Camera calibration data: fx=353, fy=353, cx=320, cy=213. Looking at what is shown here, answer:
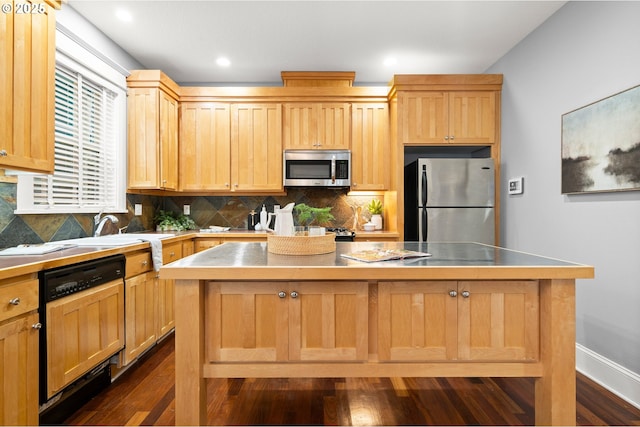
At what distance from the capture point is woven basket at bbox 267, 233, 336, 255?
70.7 inches

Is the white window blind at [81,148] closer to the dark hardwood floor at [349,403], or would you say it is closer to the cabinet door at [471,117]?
the dark hardwood floor at [349,403]

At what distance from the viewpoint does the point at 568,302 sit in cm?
153

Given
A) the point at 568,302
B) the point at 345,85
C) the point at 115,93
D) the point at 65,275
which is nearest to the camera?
the point at 568,302

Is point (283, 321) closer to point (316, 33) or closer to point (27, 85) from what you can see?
point (27, 85)

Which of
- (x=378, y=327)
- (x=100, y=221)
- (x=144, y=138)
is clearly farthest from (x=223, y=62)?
(x=378, y=327)

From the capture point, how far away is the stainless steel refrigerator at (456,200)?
3705mm

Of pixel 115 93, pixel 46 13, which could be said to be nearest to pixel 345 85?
pixel 115 93

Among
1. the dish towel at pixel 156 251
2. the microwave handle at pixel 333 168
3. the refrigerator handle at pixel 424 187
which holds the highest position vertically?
the microwave handle at pixel 333 168

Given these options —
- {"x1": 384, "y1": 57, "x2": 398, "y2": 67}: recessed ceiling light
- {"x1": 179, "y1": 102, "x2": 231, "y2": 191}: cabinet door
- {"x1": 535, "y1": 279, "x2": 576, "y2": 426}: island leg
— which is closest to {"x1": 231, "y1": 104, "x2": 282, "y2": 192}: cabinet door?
{"x1": 179, "y1": 102, "x2": 231, "y2": 191}: cabinet door

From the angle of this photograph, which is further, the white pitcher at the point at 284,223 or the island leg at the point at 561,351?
the white pitcher at the point at 284,223

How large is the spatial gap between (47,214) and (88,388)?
130 centimetres

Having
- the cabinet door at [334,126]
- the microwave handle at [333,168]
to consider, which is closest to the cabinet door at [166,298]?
the microwave handle at [333,168]

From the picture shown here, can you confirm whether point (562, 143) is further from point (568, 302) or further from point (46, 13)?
point (46, 13)

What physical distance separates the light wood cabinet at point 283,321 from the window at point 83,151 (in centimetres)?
183
